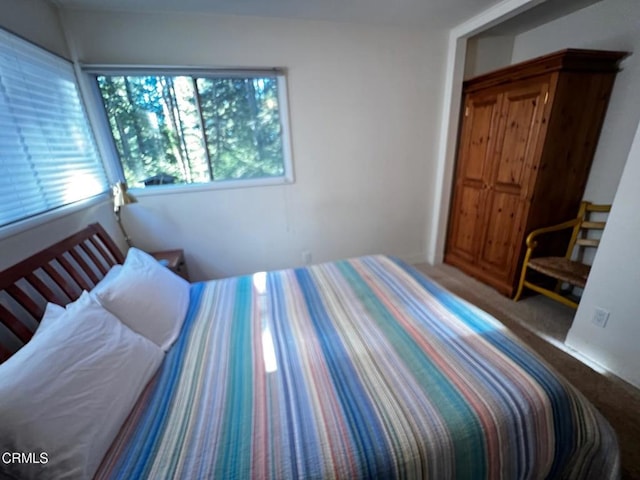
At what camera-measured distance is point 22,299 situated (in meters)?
1.08

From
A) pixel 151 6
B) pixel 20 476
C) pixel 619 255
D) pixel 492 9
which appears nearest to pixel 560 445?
pixel 619 255

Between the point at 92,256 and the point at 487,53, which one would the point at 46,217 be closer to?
the point at 92,256

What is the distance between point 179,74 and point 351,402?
256cm

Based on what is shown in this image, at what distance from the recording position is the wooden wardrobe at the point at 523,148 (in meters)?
1.91

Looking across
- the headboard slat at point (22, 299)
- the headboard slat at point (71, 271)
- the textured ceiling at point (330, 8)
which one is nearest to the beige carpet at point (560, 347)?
the textured ceiling at point (330, 8)

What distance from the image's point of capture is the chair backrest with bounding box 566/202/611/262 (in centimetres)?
210

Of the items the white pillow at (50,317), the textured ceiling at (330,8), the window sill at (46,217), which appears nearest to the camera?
the white pillow at (50,317)

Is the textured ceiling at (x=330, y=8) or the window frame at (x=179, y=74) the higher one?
the textured ceiling at (x=330, y=8)

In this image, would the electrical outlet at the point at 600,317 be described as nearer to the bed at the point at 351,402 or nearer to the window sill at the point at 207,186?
the bed at the point at 351,402

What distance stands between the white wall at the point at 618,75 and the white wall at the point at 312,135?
1012mm

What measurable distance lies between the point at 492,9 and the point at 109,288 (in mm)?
3249

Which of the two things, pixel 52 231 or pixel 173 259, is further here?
pixel 173 259

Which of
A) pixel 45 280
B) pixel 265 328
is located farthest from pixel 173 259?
pixel 265 328

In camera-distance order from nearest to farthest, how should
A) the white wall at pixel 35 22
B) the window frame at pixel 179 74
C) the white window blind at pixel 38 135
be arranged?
the white window blind at pixel 38 135, the white wall at pixel 35 22, the window frame at pixel 179 74
